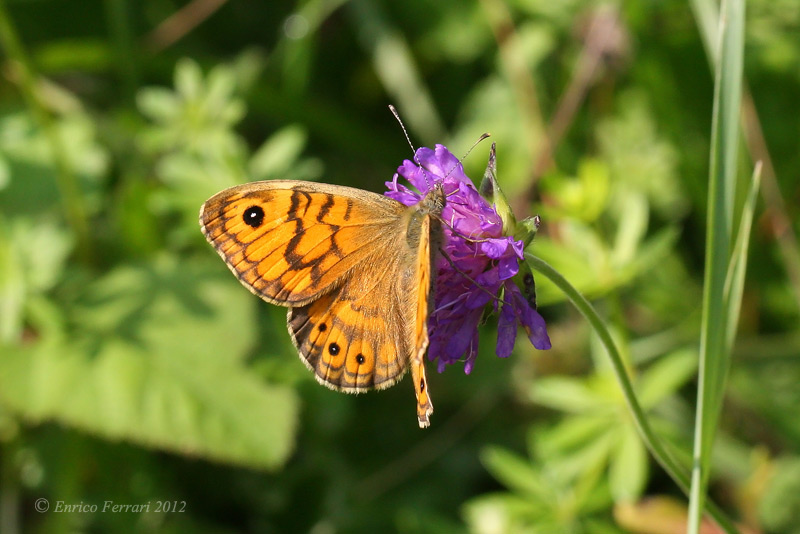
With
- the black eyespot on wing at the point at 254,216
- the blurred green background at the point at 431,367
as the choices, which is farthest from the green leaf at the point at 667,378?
the black eyespot on wing at the point at 254,216

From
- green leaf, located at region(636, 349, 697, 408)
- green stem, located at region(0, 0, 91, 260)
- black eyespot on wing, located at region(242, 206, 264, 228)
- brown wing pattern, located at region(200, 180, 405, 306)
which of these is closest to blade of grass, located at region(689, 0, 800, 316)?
green leaf, located at region(636, 349, 697, 408)

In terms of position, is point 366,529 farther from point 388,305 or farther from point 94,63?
point 94,63

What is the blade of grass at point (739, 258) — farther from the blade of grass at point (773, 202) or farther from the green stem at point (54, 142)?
the green stem at point (54, 142)

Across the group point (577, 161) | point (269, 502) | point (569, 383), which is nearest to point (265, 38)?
point (577, 161)

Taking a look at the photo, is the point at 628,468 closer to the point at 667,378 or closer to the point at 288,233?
the point at 667,378

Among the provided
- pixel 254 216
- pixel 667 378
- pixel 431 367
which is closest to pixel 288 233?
pixel 254 216

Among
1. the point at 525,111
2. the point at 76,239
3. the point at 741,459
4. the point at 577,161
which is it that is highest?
the point at 76,239

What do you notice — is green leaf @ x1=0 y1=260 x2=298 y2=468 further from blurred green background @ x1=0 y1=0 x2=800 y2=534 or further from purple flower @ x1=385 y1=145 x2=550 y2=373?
purple flower @ x1=385 y1=145 x2=550 y2=373
